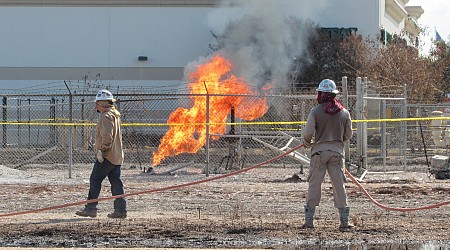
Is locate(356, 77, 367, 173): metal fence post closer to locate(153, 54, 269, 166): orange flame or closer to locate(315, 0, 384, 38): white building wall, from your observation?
locate(153, 54, 269, 166): orange flame

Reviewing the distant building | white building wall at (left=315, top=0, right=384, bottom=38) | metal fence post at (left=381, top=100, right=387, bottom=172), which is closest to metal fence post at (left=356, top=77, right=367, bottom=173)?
metal fence post at (left=381, top=100, right=387, bottom=172)

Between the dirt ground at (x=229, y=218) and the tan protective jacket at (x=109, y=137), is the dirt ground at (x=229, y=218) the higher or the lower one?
the lower one

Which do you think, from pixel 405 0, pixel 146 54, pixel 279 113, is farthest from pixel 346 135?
pixel 405 0

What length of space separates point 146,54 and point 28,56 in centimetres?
618

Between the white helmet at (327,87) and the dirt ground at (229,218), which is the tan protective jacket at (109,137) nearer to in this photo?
the dirt ground at (229,218)

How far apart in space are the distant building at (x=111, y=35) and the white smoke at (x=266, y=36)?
3.81m

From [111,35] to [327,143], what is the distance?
37.8 meters

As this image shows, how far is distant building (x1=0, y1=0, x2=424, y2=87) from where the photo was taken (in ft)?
155

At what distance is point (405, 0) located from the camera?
62.8 m

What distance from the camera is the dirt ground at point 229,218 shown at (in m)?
10.0

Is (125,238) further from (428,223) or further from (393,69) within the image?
(393,69)

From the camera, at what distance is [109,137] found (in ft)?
39.0

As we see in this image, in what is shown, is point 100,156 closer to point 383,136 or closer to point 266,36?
point 383,136

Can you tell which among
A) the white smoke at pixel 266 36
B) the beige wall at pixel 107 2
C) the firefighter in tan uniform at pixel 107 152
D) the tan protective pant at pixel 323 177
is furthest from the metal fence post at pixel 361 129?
the beige wall at pixel 107 2
